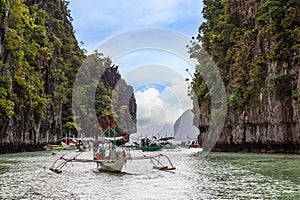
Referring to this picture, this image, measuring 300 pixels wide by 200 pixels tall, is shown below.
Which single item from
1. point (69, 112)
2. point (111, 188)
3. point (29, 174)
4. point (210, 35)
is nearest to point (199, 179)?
Answer: point (111, 188)

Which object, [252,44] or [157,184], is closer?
[157,184]

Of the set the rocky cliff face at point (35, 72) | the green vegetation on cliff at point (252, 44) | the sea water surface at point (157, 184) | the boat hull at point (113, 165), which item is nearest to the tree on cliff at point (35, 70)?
the rocky cliff face at point (35, 72)

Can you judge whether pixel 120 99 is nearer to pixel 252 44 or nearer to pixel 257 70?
pixel 252 44

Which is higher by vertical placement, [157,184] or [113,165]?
[113,165]

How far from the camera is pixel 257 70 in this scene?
3675 cm

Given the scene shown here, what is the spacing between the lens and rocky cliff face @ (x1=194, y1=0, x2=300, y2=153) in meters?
32.2

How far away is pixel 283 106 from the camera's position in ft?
110

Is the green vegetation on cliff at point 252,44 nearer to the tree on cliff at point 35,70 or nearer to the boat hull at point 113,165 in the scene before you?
the boat hull at point 113,165

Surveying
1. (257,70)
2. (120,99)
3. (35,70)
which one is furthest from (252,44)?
(120,99)

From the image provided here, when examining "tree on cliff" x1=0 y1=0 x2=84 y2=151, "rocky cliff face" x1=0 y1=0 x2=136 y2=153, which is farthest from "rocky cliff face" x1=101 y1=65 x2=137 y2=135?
"tree on cliff" x1=0 y1=0 x2=84 y2=151

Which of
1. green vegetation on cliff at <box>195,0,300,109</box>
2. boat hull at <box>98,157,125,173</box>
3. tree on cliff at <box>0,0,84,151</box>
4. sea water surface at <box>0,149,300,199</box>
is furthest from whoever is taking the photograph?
tree on cliff at <box>0,0,84,151</box>

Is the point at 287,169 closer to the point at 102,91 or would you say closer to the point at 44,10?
the point at 44,10

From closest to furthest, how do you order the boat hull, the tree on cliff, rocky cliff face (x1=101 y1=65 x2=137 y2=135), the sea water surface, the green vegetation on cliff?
the sea water surface
the boat hull
the green vegetation on cliff
the tree on cliff
rocky cliff face (x1=101 y1=65 x2=137 y2=135)

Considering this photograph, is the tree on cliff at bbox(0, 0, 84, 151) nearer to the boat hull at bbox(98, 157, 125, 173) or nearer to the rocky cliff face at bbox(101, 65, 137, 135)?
the rocky cliff face at bbox(101, 65, 137, 135)
